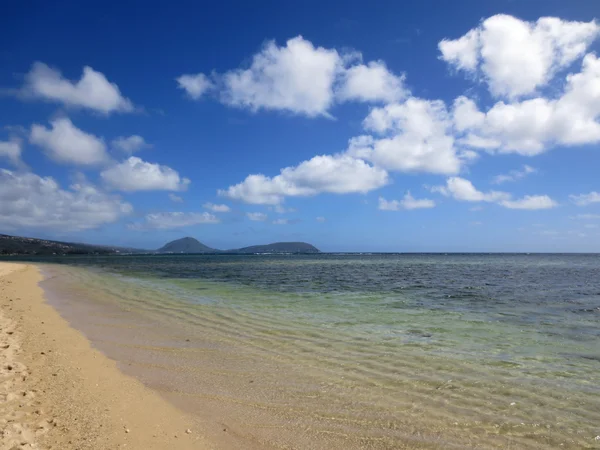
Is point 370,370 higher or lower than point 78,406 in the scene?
lower

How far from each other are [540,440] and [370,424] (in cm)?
277

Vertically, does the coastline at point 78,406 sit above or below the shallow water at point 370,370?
above

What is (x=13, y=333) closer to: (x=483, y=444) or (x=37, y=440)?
(x=37, y=440)

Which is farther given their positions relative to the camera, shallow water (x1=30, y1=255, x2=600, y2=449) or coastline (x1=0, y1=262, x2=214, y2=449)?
shallow water (x1=30, y1=255, x2=600, y2=449)

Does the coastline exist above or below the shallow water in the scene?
above

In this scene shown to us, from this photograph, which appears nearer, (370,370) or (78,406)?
(78,406)

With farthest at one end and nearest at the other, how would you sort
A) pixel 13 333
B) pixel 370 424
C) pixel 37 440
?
pixel 13 333
pixel 370 424
pixel 37 440

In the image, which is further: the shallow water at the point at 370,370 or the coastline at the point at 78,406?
the shallow water at the point at 370,370

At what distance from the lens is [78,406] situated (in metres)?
6.59

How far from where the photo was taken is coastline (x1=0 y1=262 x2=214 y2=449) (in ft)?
18.0

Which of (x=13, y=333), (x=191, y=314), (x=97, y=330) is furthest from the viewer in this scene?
(x=191, y=314)

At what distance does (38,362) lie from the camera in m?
8.91

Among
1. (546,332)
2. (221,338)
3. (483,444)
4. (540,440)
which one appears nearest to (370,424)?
(483,444)

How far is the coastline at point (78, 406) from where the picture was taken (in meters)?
5.47
